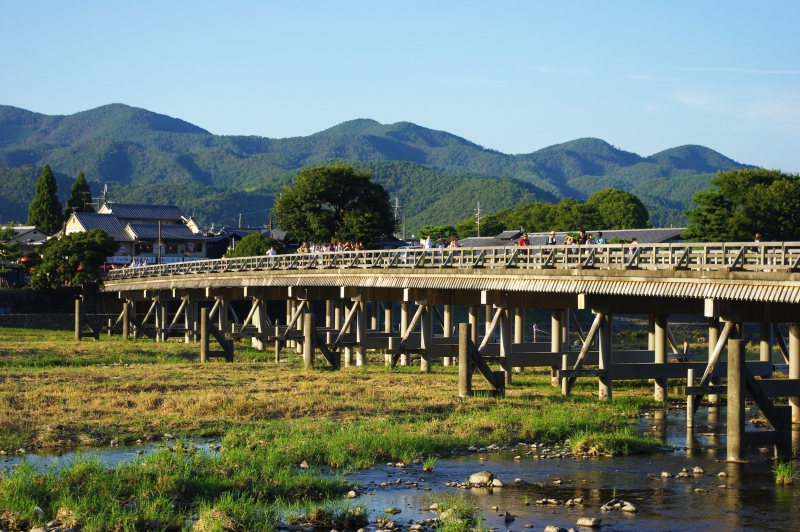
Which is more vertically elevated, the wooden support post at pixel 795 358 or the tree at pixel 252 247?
the tree at pixel 252 247

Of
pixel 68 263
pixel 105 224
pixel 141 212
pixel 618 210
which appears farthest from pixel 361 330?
pixel 618 210

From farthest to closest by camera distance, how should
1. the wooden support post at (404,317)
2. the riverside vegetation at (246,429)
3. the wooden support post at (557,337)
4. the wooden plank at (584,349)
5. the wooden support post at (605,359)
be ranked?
the wooden support post at (404,317) → the wooden support post at (557,337) → the wooden support post at (605,359) → the wooden plank at (584,349) → the riverside vegetation at (246,429)

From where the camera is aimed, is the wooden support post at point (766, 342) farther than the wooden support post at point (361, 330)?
No

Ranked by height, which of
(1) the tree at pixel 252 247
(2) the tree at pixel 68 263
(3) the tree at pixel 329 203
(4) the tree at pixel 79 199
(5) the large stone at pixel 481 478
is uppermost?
(4) the tree at pixel 79 199

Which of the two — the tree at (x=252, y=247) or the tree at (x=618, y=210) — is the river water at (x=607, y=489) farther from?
the tree at (x=618, y=210)

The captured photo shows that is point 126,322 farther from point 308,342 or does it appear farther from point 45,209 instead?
point 45,209

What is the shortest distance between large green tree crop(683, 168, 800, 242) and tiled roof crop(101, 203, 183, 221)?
6175 centimetres


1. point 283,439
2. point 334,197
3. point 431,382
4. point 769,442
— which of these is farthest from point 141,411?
point 334,197

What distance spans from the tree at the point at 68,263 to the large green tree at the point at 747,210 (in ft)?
142

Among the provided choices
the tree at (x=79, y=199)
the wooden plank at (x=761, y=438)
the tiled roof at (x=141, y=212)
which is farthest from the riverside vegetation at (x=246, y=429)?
the tree at (x=79, y=199)

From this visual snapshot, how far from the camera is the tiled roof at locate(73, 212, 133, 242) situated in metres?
101

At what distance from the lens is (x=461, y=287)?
34.9 m

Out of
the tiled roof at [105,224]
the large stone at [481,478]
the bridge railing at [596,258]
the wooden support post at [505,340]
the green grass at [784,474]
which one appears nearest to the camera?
the large stone at [481,478]

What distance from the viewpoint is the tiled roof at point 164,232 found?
104m
